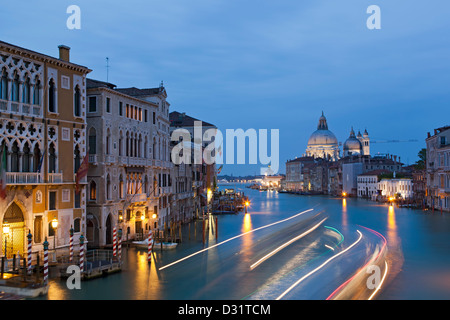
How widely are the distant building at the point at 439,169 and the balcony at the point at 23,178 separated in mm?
43638

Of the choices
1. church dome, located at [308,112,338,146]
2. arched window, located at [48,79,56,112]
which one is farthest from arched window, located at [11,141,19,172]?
church dome, located at [308,112,338,146]

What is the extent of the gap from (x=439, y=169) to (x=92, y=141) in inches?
1666

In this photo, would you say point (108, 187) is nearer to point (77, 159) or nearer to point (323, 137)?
point (77, 159)

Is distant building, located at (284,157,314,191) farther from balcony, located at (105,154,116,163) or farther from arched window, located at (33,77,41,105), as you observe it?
arched window, located at (33,77,41,105)

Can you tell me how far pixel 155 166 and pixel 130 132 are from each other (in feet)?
12.3

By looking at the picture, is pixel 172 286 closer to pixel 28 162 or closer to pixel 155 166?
pixel 28 162

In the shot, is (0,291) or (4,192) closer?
(0,291)

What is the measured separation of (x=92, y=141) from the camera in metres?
25.5

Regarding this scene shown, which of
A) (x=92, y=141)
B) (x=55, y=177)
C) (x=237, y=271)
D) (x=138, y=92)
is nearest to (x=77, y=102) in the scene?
(x=92, y=141)

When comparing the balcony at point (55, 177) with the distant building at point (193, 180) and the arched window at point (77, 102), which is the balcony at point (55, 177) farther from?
the distant building at point (193, 180)

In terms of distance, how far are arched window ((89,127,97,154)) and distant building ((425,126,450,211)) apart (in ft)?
129

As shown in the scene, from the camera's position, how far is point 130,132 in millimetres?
28078

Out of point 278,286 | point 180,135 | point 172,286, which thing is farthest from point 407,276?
point 180,135
